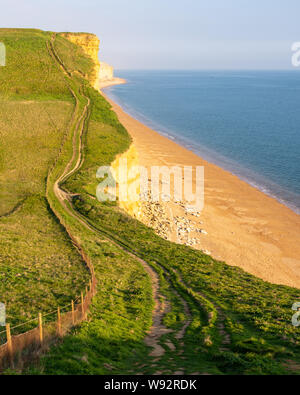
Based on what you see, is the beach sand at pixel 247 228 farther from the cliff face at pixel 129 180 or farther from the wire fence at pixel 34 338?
the wire fence at pixel 34 338

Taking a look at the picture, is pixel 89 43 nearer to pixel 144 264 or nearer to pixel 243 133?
pixel 243 133

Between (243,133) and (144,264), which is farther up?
(243,133)

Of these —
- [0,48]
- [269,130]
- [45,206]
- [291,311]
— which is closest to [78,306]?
[291,311]

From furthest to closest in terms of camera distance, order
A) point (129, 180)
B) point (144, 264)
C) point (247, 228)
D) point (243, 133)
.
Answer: point (243, 133) → point (247, 228) → point (129, 180) → point (144, 264)

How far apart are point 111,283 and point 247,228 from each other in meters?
30.5

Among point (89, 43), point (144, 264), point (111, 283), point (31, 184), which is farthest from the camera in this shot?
point (89, 43)

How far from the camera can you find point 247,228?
51.2 m

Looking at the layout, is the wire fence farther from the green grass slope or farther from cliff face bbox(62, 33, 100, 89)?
cliff face bbox(62, 33, 100, 89)

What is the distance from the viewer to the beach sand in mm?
41469

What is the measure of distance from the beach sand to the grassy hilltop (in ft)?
26.2

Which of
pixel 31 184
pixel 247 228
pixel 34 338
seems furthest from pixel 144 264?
pixel 247 228

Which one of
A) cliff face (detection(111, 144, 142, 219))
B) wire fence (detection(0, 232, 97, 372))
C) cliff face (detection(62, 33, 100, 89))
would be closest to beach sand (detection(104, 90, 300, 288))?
cliff face (detection(111, 144, 142, 219))
